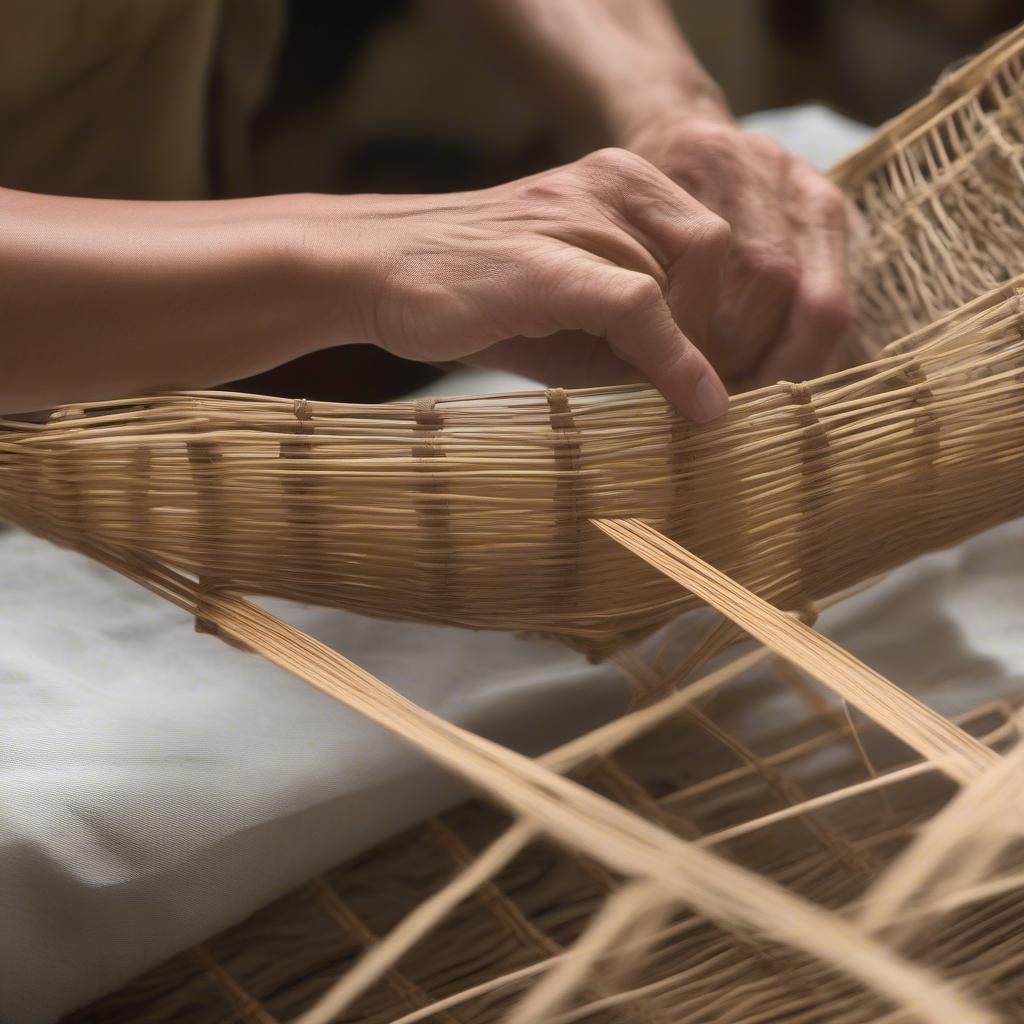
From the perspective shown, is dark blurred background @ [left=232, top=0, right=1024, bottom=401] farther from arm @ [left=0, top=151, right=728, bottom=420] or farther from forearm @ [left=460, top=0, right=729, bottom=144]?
arm @ [left=0, top=151, right=728, bottom=420]

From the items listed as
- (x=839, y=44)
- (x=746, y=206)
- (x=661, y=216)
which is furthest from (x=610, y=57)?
(x=839, y=44)

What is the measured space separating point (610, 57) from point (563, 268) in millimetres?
361

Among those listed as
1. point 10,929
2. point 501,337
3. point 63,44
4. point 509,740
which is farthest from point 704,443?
point 63,44

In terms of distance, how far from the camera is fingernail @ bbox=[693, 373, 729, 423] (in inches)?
15.5

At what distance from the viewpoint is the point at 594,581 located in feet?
1.32

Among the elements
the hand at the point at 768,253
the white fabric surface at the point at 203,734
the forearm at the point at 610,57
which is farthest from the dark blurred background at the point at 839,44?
the white fabric surface at the point at 203,734

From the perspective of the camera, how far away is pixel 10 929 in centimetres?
41

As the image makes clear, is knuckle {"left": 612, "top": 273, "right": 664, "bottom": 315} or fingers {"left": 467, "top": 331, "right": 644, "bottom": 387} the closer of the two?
knuckle {"left": 612, "top": 273, "right": 664, "bottom": 315}

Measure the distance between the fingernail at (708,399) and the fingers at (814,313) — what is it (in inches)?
5.8

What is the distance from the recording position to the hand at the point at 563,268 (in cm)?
40

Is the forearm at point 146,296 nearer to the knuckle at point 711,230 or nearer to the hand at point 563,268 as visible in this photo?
the hand at point 563,268

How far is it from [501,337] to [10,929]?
268mm

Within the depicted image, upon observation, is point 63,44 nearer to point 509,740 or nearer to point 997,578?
point 509,740

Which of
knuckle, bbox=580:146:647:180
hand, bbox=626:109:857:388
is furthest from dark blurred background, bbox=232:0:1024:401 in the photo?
knuckle, bbox=580:146:647:180
